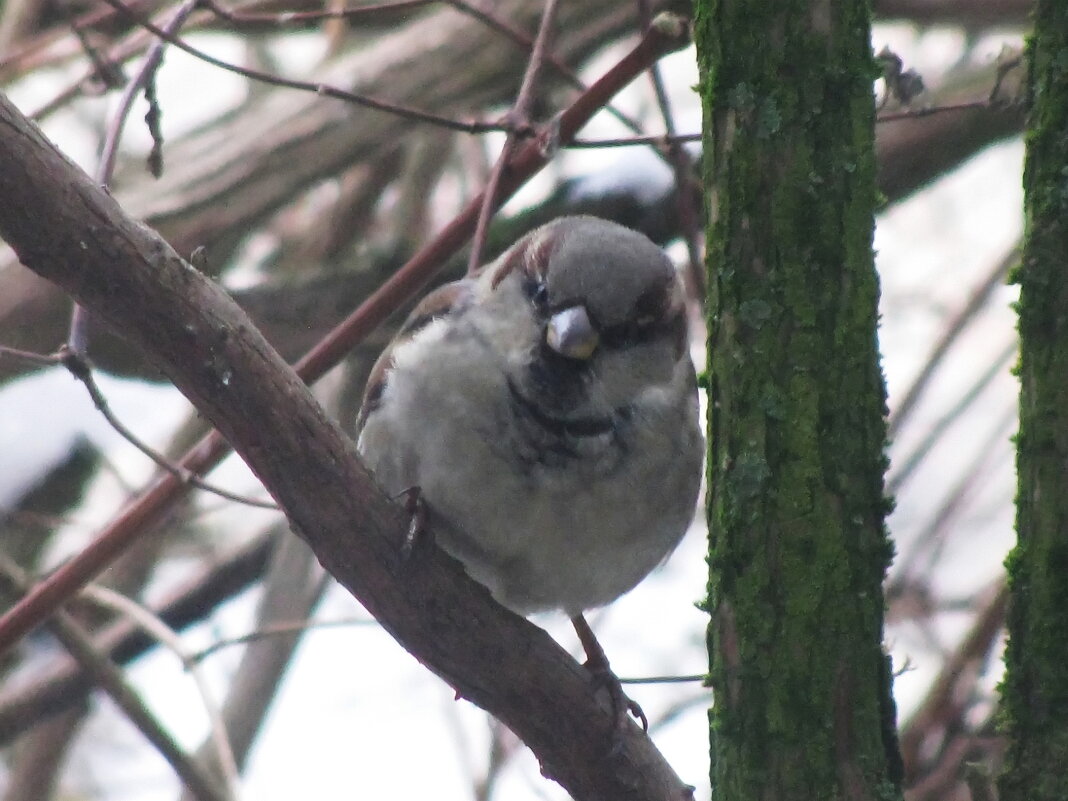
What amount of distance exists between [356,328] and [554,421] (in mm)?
433

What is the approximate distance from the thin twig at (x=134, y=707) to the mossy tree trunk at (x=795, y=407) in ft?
4.59

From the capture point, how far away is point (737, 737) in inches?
70.1

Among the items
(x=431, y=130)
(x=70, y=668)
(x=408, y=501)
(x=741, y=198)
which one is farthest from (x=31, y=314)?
(x=741, y=198)

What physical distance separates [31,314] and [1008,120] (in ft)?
8.24

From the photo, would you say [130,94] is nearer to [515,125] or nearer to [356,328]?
[356,328]

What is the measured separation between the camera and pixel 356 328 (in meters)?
2.38

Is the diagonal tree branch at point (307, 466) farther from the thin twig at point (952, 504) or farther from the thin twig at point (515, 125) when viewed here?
the thin twig at point (952, 504)

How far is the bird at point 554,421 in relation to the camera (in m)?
2.15

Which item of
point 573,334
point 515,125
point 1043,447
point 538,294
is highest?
point 515,125

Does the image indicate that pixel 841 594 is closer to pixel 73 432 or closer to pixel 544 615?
pixel 544 615

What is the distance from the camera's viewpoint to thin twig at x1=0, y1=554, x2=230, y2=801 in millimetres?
2814

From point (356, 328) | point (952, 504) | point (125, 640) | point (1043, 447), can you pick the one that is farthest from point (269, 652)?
point (1043, 447)

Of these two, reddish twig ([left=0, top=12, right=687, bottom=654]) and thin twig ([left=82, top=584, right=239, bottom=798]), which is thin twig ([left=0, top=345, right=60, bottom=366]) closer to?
reddish twig ([left=0, top=12, right=687, bottom=654])

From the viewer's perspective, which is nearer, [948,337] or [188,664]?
[188,664]
